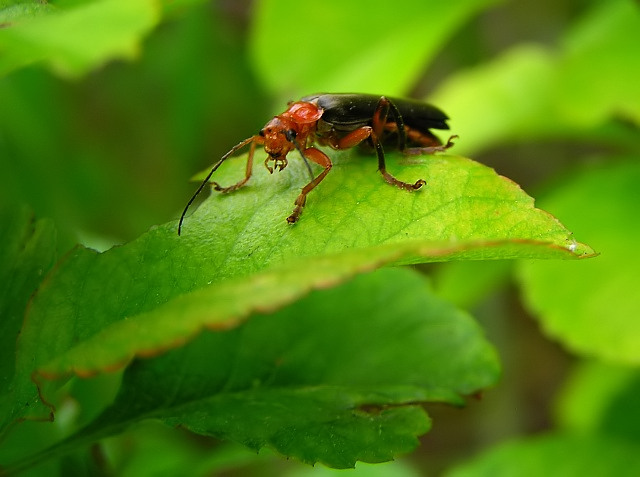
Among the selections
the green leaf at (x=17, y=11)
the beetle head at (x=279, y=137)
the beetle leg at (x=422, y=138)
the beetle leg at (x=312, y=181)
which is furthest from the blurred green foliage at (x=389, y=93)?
the beetle leg at (x=422, y=138)

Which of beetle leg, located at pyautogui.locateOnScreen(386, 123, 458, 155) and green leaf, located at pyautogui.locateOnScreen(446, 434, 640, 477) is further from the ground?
beetle leg, located at pyautogui.locateOnScreen(386, 123, 458, 155)

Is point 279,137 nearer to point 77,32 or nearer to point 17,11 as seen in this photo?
point 77,32

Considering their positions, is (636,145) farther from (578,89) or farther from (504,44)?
(504,44)

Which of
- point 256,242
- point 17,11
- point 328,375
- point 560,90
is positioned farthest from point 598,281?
point 17,11

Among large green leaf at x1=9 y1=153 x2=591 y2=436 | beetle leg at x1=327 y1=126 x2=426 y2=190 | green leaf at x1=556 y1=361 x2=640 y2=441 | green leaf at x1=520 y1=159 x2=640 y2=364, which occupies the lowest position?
green leaf at x1=556 y1=361 x2=640 y2=441

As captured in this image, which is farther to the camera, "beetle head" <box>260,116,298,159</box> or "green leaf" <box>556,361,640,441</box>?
"green leaf" <box>556,361,640,441</box>

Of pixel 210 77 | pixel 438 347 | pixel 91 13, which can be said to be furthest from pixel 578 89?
pixel 210 77

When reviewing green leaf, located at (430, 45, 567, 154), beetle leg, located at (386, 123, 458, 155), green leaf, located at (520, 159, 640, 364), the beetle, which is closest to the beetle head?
the beetle

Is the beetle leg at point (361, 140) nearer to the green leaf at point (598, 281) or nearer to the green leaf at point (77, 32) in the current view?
the green leaf at point (77, 32)

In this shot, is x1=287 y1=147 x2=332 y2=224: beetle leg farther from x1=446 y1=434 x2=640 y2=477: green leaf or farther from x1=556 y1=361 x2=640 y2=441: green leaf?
x1=556 y1=361 x2=640 y2=441: green leaf
